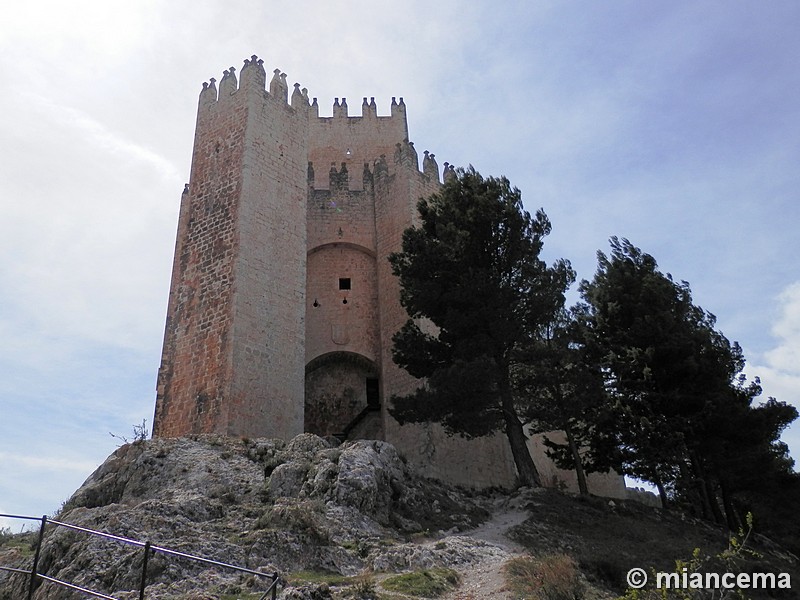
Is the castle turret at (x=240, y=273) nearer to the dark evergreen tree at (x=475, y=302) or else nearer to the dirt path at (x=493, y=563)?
the dark evergreen tree at (x=475, y=302)

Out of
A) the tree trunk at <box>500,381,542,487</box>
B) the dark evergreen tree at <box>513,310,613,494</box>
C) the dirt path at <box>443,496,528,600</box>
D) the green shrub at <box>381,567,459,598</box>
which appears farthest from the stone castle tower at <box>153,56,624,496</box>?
the green shrub at <box>381,567,459,598</box>

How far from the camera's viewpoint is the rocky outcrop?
841 centimetres

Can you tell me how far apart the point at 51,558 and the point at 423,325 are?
11473 mm

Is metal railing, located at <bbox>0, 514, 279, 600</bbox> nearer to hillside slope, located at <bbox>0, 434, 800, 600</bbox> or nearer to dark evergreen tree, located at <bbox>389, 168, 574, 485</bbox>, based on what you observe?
hillside slope, located at <bbox>0, 434, 800, 600</bbox>

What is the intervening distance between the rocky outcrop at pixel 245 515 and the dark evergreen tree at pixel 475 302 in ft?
5.78

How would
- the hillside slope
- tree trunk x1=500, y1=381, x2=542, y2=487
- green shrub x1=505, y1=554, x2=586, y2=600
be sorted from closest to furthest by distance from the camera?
green shrub x1=505, y1=554, x2=586, y2=600
the hillside slope
tree trunk x1=500, y1=381, x2=542, y2=487

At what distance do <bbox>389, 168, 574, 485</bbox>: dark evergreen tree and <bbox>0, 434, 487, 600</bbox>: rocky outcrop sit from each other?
5.78 feet

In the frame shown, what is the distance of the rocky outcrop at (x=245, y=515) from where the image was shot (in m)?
8.41

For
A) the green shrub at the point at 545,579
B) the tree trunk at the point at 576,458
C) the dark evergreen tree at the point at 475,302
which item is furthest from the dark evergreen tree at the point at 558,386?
the green shrub at the point at 545,579

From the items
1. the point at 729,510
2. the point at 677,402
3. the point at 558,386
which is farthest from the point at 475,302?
the point at 729,510

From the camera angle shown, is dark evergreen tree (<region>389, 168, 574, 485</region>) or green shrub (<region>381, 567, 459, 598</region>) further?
dark evergreen tree (<region>389, 168, 574, 485</region>)

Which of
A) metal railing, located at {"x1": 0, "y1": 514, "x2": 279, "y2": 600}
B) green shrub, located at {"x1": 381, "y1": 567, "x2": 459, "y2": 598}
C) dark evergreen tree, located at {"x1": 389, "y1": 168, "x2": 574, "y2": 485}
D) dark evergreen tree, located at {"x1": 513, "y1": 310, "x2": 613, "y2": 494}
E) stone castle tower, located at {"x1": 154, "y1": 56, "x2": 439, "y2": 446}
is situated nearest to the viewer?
metal railing, located at {"x1": 0, "y1": 514, "x2": 279, "y2": 600}

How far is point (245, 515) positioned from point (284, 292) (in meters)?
8.03

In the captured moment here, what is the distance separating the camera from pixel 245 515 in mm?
10266
